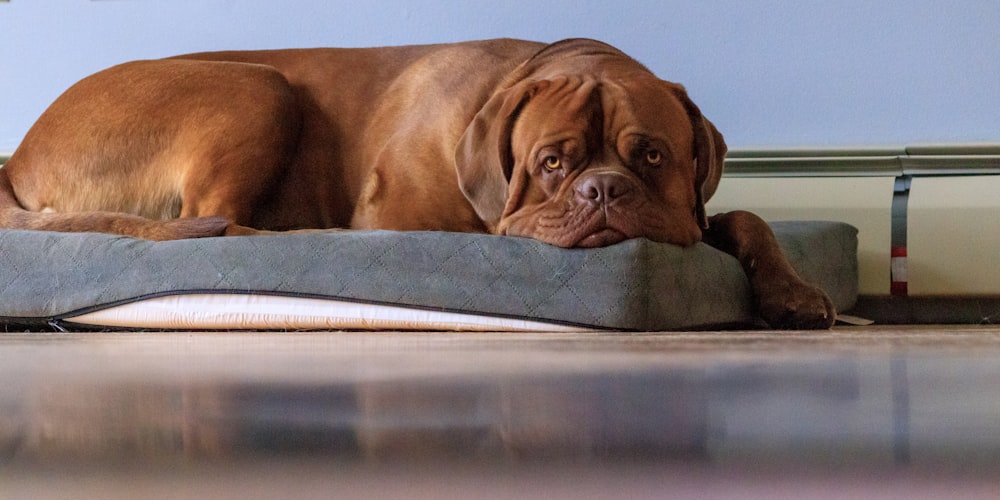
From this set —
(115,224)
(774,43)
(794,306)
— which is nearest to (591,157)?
(794,306)

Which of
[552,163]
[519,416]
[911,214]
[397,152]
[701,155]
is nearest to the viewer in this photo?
[519,416]

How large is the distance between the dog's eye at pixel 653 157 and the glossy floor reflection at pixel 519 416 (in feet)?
3.24

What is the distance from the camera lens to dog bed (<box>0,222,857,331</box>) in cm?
133

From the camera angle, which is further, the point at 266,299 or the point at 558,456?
the point at 266,299

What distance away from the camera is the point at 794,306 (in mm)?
1527

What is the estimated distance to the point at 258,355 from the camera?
0.77 metres

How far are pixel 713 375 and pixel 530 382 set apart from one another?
10 cm

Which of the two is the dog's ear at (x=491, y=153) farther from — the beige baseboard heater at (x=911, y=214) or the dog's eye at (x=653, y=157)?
the beige baseboard heater at (x=911, y=214)

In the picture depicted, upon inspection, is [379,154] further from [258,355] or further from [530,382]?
[530,382]

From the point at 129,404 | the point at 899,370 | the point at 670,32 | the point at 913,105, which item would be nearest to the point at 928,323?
the point at 913,105

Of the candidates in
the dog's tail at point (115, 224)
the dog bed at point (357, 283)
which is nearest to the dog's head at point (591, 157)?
the dog bed at point (357, 283)

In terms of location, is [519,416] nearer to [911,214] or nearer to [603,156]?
[603,156]

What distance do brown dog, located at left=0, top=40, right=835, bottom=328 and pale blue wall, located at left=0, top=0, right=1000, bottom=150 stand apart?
2.09ft

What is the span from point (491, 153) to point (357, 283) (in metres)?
0.45
